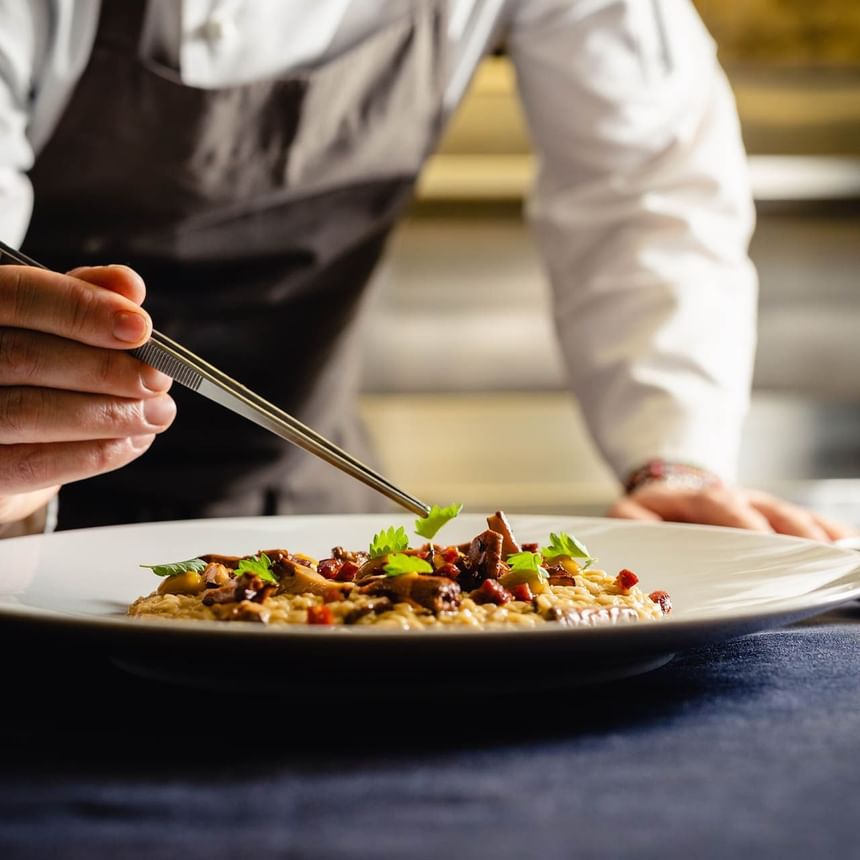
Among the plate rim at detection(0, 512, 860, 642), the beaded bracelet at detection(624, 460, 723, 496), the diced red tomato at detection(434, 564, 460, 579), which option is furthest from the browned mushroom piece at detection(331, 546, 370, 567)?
the beaded bracelet at detection(624, 460, 723, 496)

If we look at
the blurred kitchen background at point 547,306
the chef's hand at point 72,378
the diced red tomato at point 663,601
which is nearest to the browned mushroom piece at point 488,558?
the diced red tomato at point 663,601

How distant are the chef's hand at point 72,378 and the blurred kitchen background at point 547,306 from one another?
6.18 ft

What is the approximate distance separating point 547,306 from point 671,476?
1.55 meters

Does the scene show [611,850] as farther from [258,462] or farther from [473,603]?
[258,462]

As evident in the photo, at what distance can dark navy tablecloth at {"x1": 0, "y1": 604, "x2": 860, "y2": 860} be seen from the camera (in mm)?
413

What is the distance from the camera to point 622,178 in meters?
1.62

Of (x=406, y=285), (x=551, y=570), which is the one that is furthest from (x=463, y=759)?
(x=406, y=285)

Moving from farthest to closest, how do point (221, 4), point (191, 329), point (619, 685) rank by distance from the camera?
point (191, 329), point (221, 4), point (619, 685)

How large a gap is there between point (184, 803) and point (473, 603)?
0.24 meters

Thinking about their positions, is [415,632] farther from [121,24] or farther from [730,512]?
[121,24]

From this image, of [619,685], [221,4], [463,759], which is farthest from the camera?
[221,4]

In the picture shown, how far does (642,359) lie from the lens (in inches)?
58.8

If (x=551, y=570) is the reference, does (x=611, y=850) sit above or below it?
above

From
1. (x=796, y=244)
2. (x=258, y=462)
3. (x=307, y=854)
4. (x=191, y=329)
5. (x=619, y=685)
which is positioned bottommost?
(x=796, y=244)
